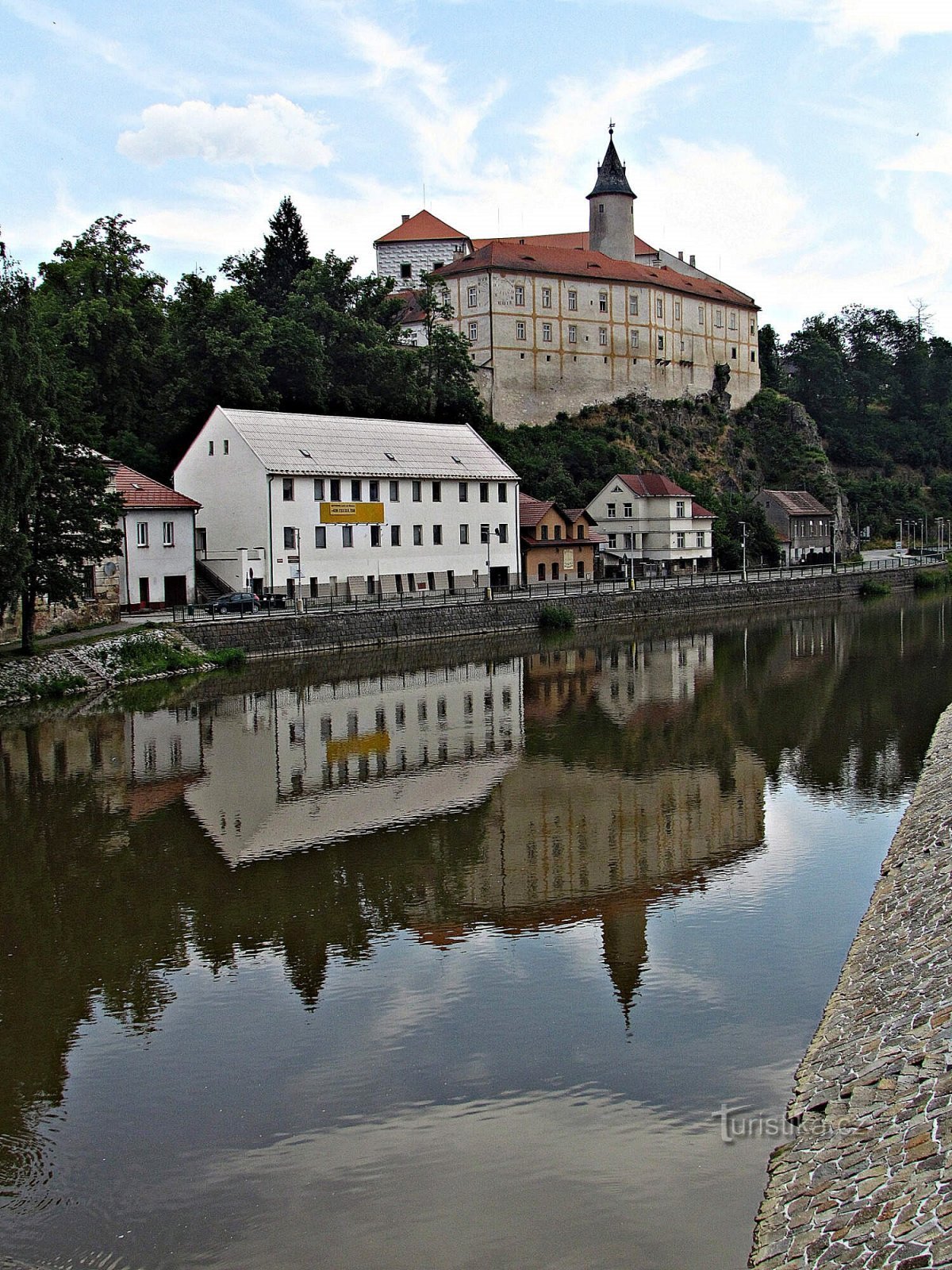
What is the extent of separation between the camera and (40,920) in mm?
16906

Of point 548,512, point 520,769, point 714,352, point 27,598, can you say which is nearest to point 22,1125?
point 520,769

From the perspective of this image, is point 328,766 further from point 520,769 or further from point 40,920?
point 40,920

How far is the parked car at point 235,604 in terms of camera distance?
155 feet

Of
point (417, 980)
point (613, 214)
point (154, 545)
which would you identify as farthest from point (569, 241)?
point (417, 980)

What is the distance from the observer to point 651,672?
42.7m

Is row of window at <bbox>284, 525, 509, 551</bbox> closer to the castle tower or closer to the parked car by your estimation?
the parked car

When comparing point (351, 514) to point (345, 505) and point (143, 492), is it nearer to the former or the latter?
point (345, 505)

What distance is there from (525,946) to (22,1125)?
6347 mm

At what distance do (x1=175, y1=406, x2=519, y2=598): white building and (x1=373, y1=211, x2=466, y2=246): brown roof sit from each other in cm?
3961

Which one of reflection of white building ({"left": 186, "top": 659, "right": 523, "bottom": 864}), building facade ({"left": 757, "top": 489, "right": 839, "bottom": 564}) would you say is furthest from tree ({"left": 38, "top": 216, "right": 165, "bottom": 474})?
building facade ({"left": 757, "top": 489, "right": 839, "bottom": 564})

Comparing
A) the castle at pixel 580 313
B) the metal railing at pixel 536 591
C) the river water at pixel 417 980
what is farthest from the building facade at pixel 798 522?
the river water at pixel 417 980

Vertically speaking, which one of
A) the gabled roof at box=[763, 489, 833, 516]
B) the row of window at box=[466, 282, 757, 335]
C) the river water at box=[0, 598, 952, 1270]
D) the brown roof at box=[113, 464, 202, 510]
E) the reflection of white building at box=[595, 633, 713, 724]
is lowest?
the river water at box=[0, 598, 952, 1270]

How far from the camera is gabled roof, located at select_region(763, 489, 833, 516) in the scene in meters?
89.1

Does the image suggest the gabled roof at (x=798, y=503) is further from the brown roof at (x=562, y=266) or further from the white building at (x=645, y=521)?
the brown roof at (x=562, y=266)
